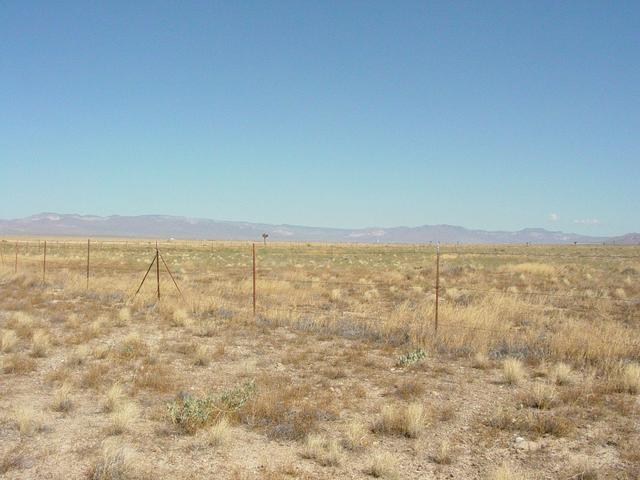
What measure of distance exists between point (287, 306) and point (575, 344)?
10.1 meters

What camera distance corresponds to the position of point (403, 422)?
7.64 meters

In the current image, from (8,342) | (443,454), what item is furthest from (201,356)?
(443,454)

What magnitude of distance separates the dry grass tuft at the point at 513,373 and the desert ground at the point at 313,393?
40 millimetres

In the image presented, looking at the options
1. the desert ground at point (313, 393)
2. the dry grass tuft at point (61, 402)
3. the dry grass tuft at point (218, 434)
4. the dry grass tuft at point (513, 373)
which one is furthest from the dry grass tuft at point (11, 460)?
the dry grass tuft at point (513, 373)

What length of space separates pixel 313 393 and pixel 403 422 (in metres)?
2.14

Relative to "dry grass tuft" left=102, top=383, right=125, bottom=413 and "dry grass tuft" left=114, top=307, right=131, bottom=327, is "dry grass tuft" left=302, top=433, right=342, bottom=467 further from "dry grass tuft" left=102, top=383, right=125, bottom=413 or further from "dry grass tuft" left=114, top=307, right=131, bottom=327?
"dry grass tuft" left=114, top=307, right=131, bottom=327

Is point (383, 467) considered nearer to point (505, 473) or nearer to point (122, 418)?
point (505, 473)

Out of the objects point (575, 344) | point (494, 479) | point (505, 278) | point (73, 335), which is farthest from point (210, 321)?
point (505, 278)

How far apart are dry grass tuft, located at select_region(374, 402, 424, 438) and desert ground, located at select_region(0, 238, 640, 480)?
0.07 feet

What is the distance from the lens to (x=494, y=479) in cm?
602

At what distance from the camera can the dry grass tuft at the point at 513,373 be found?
32.9 ft

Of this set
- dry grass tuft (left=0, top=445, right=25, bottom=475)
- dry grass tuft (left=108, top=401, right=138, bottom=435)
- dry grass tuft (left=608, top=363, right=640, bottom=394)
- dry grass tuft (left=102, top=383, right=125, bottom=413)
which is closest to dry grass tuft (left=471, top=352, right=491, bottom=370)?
dry grass tuft (left=608, top=363, right=640, bottom=394)

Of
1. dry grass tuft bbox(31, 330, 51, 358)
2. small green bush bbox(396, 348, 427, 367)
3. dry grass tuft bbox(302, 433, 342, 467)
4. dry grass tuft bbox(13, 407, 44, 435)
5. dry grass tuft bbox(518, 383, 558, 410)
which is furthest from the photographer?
dry grass tuft bbox(31, 330, 51, 358)

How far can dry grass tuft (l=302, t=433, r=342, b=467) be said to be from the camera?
659 centimetres
